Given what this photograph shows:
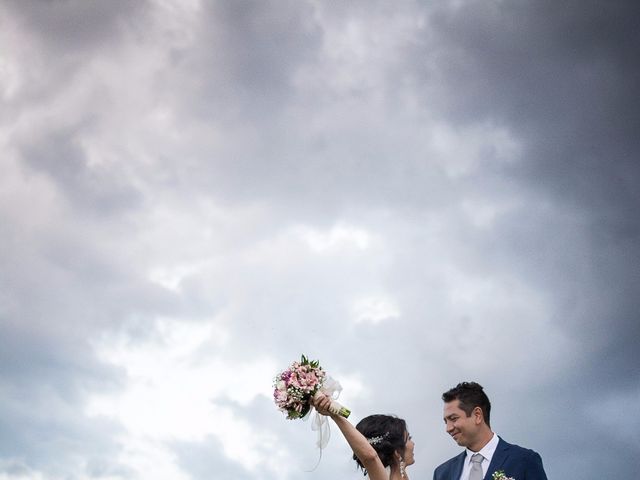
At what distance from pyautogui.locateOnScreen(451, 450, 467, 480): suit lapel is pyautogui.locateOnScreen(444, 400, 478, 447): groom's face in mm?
162

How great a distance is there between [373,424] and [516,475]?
7.09 feet

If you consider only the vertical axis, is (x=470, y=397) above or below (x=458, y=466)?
above

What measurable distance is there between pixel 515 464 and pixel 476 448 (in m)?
0.67

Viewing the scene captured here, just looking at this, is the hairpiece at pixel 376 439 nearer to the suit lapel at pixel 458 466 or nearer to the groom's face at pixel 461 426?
the groom's face at pixel 461 426

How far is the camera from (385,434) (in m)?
10.2

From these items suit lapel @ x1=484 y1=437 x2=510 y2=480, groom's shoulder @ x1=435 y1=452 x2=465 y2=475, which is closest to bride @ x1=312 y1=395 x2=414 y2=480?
groom's shoulder @ x1=435 y1=452 x2=465 y2=475

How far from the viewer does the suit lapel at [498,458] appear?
938 cm

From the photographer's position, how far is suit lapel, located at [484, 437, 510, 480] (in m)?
9.38

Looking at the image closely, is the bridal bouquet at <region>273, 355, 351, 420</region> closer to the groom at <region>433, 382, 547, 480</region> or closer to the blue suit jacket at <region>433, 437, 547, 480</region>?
the groom at <region>433, 382, 547, 480</region>

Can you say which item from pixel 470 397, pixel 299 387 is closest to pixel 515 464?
pixel 470 397

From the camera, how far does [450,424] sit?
394 inches

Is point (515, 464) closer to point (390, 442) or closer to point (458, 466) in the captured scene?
point (458, 466)

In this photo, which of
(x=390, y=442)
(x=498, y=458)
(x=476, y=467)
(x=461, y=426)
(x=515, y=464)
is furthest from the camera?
(x=390, y=442)

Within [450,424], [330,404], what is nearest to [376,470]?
[330,404]
